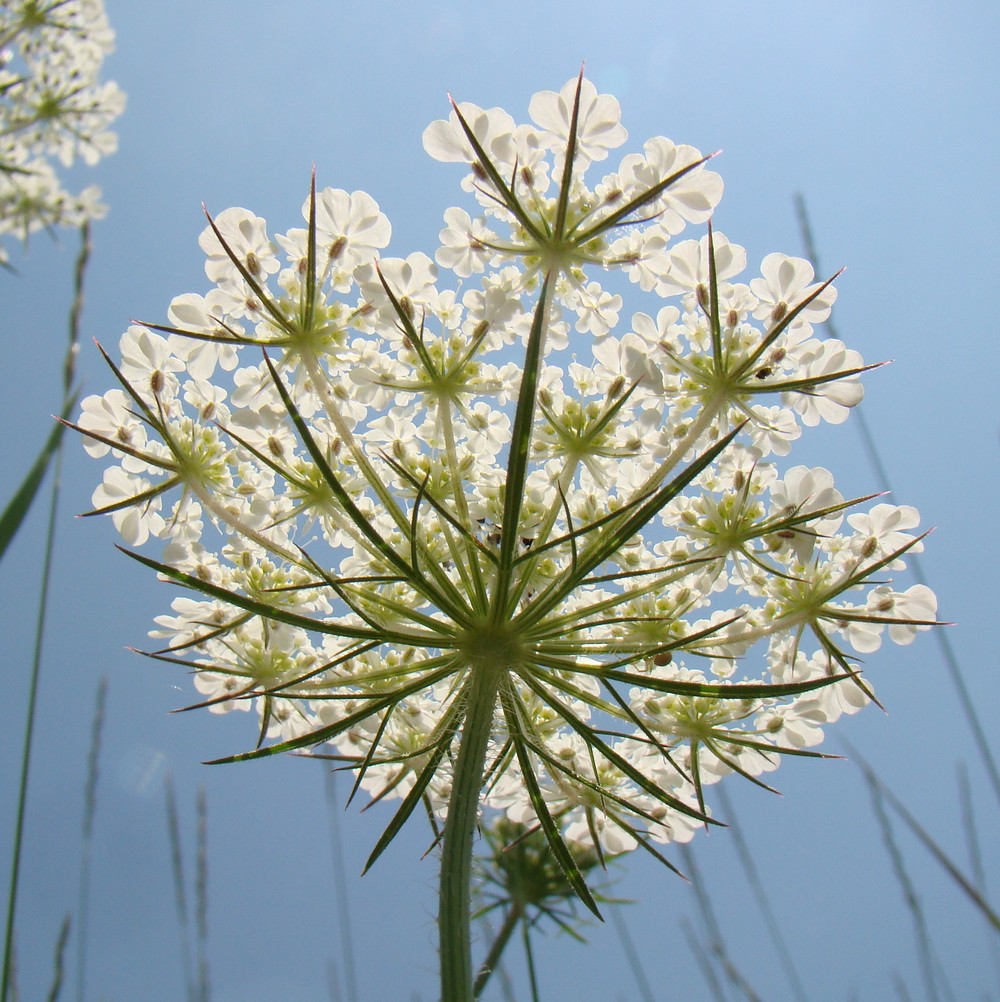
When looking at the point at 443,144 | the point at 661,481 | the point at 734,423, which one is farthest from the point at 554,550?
Answer: the point at 443,144

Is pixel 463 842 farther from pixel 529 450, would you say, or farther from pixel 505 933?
pixel 505 933

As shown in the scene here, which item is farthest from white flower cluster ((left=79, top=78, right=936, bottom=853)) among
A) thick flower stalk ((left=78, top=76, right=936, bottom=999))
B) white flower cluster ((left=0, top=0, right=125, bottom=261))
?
white flower cluster ((left=0, top=0, right=125, bottom=261))

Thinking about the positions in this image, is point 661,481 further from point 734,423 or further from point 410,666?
point 410,666

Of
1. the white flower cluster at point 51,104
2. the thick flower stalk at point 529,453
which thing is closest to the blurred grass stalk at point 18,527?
the thick flower stalk at point 529,453

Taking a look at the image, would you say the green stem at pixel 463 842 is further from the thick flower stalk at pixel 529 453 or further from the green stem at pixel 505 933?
the green stem at pixel 505 933

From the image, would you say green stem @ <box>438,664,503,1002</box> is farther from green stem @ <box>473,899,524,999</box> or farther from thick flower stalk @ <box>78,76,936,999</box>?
green stem @ <box>473,899,524,999</box>


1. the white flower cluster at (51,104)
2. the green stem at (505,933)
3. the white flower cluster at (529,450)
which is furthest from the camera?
the white flower cluster at (51,104)
